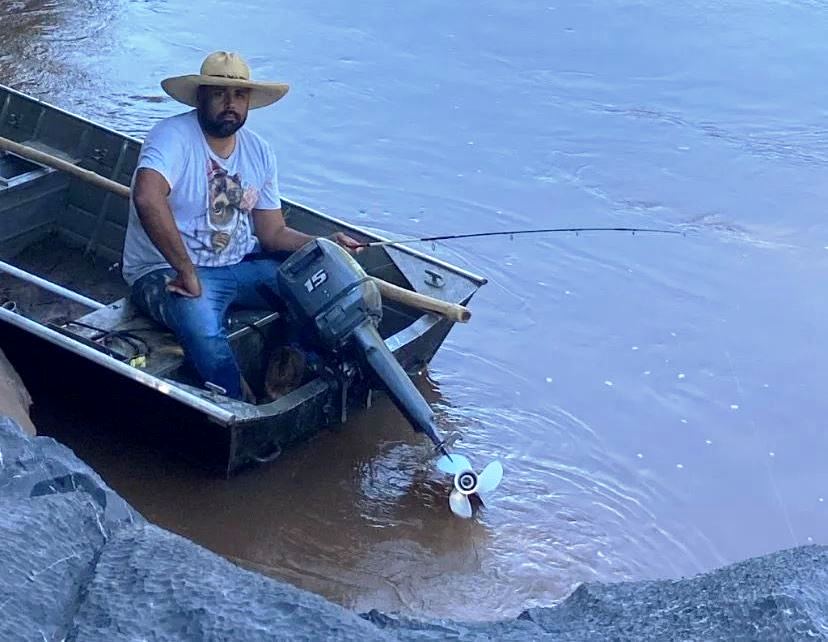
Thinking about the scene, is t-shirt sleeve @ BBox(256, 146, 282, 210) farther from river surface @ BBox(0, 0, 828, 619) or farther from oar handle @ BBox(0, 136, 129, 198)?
river surface @ BBox(0, 0, 828, 619)

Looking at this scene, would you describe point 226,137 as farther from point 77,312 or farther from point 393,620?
point 393,620

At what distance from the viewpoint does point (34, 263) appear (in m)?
6.66

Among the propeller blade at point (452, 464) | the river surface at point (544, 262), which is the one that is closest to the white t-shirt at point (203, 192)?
the river surface at point (544, 262)

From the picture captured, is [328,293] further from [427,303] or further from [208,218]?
[208,218]

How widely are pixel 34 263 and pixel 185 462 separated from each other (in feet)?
6.66

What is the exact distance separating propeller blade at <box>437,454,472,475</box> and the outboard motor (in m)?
0.09

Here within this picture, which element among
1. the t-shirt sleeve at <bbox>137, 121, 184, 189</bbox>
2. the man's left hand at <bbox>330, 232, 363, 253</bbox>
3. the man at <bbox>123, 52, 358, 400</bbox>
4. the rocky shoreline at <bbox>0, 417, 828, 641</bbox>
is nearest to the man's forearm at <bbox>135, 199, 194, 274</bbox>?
the man at <bbox>123, 52, 358, 400</bbox>

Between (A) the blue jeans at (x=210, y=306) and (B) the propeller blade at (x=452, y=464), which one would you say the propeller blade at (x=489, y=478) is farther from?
(A) the blue jeans at (x=210, y=306)

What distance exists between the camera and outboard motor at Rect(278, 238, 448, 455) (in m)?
5.01

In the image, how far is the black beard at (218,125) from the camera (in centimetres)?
539

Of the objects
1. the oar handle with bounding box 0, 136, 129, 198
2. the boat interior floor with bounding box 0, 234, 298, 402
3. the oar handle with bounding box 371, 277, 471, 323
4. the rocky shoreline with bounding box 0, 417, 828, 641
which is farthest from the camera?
the oar handle with bounding box 0, 136, 129, 198

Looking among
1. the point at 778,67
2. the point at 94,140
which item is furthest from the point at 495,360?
the point at 778,67

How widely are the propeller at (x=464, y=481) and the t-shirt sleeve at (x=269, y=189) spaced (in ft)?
5.03

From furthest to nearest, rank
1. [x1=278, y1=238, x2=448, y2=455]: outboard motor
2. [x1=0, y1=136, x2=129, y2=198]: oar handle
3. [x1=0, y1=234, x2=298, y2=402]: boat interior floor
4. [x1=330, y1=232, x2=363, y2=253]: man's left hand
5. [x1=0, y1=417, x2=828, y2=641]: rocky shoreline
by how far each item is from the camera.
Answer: [x1=0, y1=136, x2=129, y2=198]: oar handle < [x1=330, y1=232, x2=363, y2=253]: man's left hand < [x1=0, y1=234, x2=298, y2=402]: boat interior floor < [x1=278, y1=238, x2=448, y2=455]: outboard motor < [x1=0, y1=417, x2=828, y2=641]: rocky shoreline
